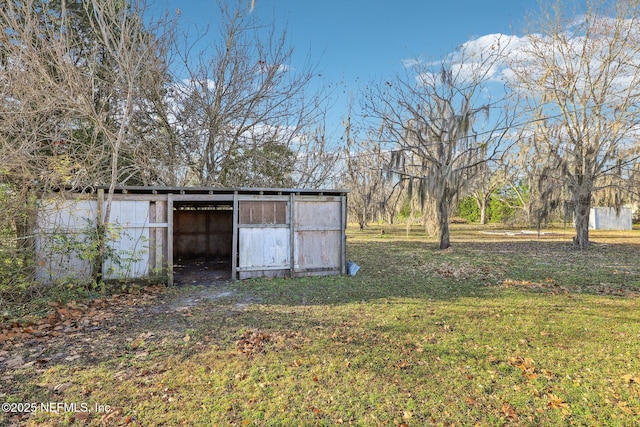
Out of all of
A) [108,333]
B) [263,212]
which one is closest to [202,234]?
[263,212]

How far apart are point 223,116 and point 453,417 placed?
31.5ft

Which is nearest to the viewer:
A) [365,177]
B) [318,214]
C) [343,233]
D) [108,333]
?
[108,333]

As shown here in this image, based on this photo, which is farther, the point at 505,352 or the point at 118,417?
the point at 505,352

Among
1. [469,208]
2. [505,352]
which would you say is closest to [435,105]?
[505,352]

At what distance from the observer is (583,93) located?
1143 cm

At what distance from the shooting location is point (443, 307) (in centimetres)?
521

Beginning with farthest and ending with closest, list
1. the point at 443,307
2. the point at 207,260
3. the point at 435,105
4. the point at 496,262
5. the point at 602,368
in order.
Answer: the point at 435,105, the point at 207,260, the point at 496,262, the point at 443,307, the point at 602,368

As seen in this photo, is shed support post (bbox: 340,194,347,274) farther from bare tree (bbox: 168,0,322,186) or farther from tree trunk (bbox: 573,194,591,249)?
tree trunk (bbox: 573,194,591,249)

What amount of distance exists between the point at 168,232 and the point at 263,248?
1915mm

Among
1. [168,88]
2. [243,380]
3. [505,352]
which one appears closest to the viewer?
[243,380]

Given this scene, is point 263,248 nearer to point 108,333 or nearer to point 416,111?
point 108,333

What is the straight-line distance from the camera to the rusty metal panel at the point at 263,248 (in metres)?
7.32

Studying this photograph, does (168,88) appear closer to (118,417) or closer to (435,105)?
(435,105)

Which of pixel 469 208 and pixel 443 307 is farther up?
pixel 469 208
